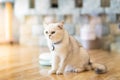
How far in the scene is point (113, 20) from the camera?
2963 millimetres

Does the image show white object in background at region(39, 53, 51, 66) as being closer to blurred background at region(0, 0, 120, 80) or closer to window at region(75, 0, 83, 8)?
blurred background at region(0, 0, 120, 80)

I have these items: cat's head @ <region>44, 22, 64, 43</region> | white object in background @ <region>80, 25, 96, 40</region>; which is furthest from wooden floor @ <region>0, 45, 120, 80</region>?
white object in background @ <region>80, 25, 96, 40</region>

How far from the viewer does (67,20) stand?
3213 millimetres

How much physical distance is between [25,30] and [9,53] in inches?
28.3

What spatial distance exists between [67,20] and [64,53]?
60.4 inches

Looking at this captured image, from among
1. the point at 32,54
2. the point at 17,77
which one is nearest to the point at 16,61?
the point at 32,54

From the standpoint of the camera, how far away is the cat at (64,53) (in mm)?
1699

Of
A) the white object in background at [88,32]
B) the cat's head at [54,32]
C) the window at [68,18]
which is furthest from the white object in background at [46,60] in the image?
the window at [68,18]

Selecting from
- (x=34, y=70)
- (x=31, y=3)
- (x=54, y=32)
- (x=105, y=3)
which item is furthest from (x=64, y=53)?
(x=31, y=3)

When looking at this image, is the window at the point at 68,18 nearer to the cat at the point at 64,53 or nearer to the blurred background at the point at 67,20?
the blurred background at the point at 67,20

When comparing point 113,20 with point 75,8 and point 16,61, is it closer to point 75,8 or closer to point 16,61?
point 75,8

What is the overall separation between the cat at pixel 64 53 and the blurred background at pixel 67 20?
44.4 inches

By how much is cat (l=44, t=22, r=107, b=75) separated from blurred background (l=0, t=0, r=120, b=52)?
44.4 inches

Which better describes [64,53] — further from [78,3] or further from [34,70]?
[78,3]
